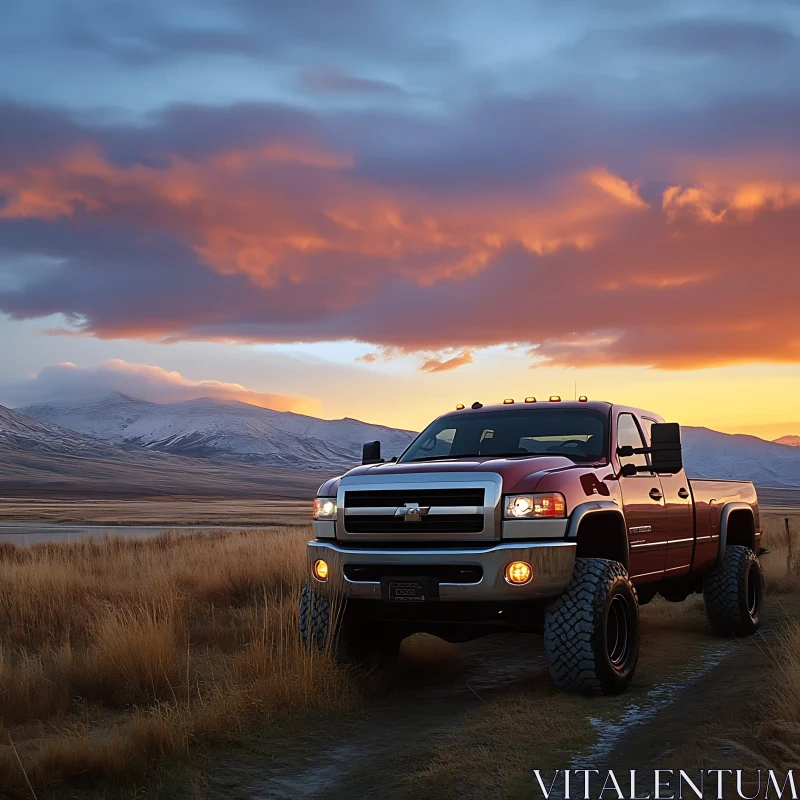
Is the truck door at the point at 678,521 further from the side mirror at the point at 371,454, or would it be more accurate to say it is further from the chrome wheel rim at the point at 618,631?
the side mirror at the point at 371,454

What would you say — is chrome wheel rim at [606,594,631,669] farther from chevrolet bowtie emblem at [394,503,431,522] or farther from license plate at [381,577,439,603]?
chevrolet bowtie emblem at [394,503,431,522]

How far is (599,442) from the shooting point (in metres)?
8.22

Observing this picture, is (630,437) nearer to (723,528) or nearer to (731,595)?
(723,528)

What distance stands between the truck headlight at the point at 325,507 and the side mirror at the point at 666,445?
8.37 feet

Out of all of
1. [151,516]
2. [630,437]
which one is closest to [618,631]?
[630,437]

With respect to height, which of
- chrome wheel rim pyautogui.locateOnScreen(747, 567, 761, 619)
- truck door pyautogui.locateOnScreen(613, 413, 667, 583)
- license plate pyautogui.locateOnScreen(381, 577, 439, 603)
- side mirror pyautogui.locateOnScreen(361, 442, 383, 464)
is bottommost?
chrome wheel rim pyautogui.locateOnScreen(747, 567, 761, 619)

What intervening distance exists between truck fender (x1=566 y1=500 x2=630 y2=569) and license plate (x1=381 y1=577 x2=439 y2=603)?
105 centimetres

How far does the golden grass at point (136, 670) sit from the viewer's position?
5.70 meters

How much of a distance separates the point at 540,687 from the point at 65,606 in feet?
19.7

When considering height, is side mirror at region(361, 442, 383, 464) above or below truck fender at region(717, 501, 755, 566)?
above

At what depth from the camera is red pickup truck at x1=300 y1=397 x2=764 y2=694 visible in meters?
6.89

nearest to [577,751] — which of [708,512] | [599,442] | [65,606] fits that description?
[599,442]

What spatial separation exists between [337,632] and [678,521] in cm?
344

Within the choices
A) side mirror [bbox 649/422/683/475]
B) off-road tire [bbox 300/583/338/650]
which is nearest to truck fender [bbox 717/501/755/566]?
side mirror [bbox 649/422/683/475]
